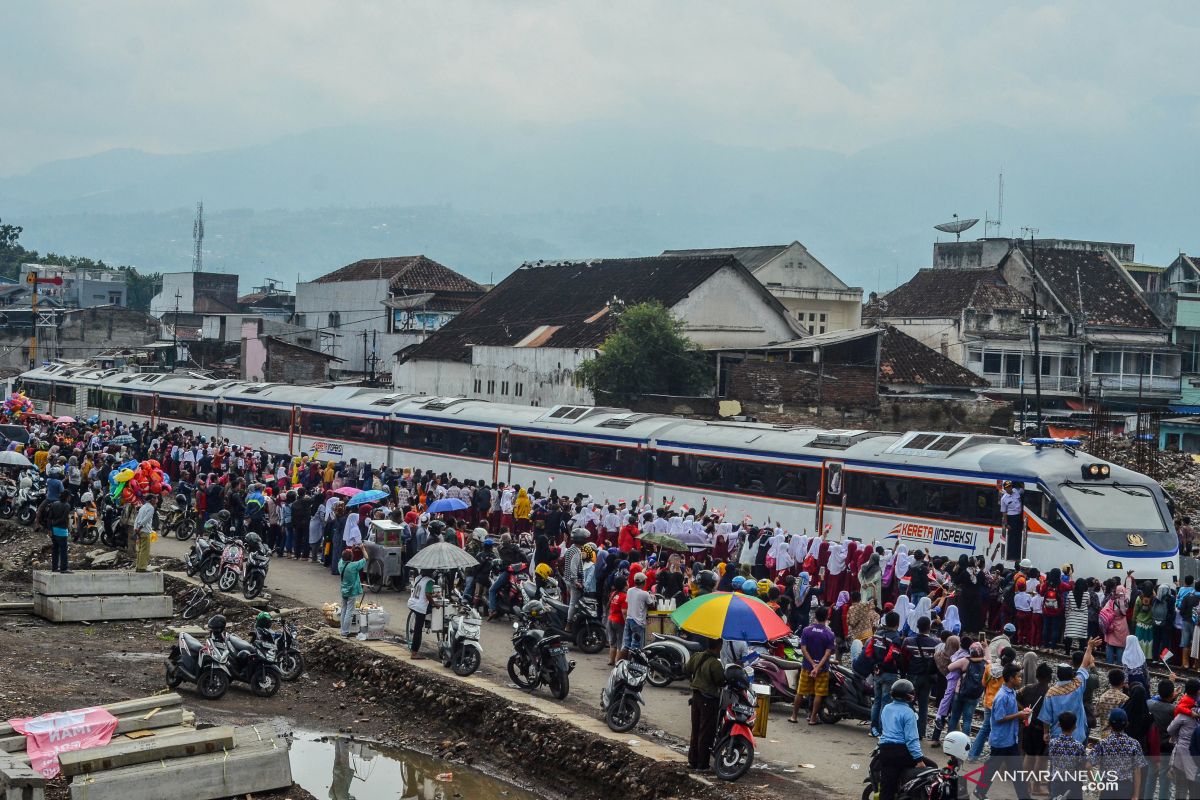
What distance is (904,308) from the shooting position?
184ft

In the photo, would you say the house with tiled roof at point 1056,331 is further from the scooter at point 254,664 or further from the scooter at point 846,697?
the scooter at point 254,664

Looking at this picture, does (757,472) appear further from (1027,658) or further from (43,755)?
(43,755)

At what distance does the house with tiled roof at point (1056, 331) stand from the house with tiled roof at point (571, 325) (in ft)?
22.6

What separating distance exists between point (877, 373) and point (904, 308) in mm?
17352

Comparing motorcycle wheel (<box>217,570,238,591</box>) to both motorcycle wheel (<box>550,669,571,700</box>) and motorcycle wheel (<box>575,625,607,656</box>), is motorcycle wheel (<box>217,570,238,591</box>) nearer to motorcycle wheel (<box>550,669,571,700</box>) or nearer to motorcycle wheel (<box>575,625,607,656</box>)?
motorcycle wheel (<box>575,625,607,656</box>)

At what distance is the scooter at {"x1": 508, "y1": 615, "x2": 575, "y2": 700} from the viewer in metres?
15.3

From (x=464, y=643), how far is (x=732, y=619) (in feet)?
16.3

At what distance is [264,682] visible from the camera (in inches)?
634

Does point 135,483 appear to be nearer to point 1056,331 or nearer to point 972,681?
point 972,681

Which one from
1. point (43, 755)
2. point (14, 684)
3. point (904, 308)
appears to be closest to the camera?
point (43, 755)

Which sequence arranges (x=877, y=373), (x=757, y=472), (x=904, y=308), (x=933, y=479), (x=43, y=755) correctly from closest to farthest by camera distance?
(x=43, y=755) → (x=933, y=479) → (x=757, y=472) → (x=877, y=373) → (x=904, y=308)

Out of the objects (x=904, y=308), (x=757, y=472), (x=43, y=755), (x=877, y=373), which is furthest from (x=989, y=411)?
(x=43, y=755)

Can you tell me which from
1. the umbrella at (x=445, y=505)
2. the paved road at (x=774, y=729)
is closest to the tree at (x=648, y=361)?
the umbrella at (x=445, y=505)

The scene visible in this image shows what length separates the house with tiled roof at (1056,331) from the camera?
50.9 m
